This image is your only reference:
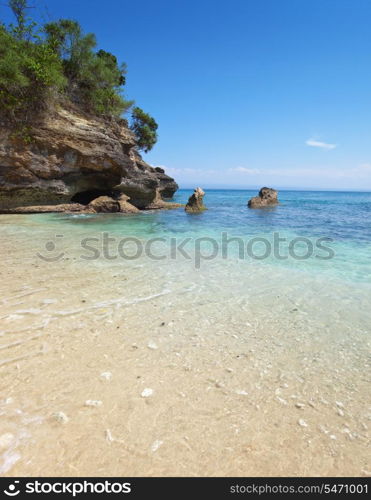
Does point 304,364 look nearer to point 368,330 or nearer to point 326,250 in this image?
point 368,330

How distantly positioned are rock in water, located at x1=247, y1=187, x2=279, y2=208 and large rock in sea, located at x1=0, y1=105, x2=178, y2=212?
556 inches

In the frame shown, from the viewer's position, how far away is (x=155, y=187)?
26.1m

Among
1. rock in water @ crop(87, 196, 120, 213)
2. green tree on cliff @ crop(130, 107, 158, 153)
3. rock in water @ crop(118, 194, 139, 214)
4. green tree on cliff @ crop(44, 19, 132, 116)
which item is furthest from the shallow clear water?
green tree on cliff @ crop(130, 107, 158, 153)

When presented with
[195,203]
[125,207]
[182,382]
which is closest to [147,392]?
[182,382]

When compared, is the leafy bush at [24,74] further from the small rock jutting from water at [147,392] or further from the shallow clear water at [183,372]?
the small rock jutting from water at [147,392]

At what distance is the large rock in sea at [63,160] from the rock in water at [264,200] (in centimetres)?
1413

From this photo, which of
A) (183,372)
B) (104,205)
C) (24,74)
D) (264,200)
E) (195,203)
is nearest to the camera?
(183,372)

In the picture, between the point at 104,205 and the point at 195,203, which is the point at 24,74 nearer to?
the point at 104,205

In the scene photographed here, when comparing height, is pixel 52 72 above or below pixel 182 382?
above

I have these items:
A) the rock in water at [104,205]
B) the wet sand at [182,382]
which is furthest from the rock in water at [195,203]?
the wet sand at [182,382]

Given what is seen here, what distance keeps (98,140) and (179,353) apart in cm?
1994

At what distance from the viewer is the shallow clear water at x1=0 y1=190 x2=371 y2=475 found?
7.23ft

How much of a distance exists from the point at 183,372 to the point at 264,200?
32585mm

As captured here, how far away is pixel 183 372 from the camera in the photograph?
10.6 feet
